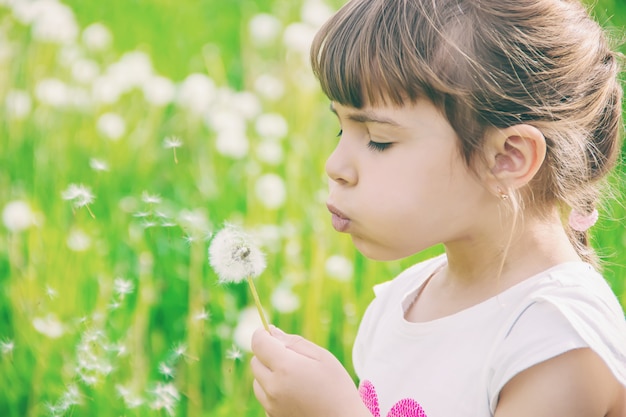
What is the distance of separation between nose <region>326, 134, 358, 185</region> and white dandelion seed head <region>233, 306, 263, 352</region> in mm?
566

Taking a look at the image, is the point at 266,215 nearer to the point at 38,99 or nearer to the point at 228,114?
the point at 228,114

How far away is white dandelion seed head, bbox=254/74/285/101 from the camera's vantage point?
8.66 feet

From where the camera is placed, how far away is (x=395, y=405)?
4.66 ft

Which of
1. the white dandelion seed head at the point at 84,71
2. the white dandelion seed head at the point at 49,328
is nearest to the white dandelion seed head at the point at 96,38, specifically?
the white dandelion seed head at the point at 84,71

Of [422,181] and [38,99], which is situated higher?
[422,181]

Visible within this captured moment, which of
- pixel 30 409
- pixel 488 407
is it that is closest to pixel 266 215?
pixel 30 409

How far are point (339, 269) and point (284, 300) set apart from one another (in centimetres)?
14

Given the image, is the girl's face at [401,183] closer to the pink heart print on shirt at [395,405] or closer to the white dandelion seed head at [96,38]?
the pink heart print on shirt at [395,405]

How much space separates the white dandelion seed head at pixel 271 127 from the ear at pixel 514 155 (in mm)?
1127

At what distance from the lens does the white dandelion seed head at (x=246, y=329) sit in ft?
5.98

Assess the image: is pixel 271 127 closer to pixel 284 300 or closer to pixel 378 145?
pixel 284 300

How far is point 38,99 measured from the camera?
259cm

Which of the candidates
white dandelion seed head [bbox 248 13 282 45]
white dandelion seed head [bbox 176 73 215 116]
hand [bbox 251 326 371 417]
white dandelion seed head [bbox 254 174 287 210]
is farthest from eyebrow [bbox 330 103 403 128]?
white dandelion seed head [bbox 248 13 282 45]

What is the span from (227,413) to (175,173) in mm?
868
